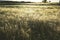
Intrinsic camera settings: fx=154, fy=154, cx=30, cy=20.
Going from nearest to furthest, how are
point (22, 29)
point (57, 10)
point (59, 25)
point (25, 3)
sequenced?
point (22, 29) < point (59, 25) < point (57, 10) < point (25, 3)

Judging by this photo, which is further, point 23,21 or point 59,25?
point 23,21

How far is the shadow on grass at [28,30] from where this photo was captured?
5.14 ft

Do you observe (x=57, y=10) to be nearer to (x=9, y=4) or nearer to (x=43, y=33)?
(x=9, y=4)

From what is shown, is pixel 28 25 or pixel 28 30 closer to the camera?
pixel 28 30

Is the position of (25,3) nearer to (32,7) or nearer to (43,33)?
(32,7)

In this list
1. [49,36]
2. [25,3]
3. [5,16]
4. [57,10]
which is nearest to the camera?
[49,36]

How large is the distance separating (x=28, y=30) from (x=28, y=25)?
167 millimetres

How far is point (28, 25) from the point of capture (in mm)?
1912

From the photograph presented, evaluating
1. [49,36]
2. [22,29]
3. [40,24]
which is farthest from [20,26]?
[49,36]

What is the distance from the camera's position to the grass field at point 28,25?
5.22 ft

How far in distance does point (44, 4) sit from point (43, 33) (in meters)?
1.29

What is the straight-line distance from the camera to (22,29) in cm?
178

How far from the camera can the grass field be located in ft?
5.22

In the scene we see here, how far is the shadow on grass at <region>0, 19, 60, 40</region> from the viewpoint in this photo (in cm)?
157
